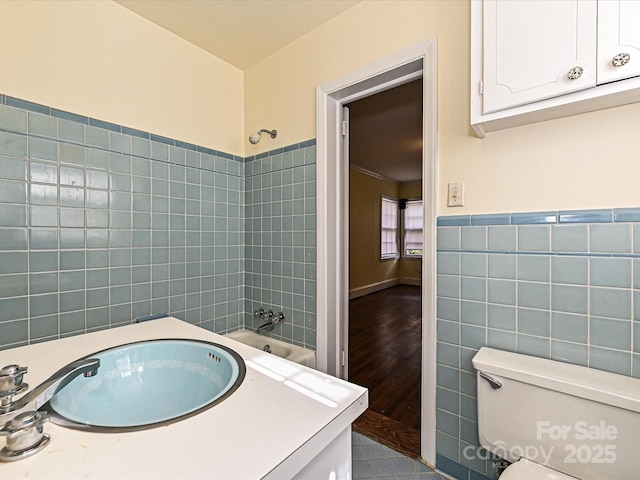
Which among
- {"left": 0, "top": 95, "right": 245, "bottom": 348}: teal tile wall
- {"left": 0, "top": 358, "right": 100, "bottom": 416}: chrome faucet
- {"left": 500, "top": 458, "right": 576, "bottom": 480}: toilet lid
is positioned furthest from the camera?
{"left": 0, "top": 95, "right": 245, "bottom": 348}: teal tile wall

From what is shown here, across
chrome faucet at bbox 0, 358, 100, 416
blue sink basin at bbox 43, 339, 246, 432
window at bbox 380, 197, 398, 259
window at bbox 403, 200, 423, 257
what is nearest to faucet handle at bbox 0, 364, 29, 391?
chrome faucet at bbox 0, 358, 100, 416

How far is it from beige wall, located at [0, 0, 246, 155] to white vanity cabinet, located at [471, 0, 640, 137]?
1661 millimetres

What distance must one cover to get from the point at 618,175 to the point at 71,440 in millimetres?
1742

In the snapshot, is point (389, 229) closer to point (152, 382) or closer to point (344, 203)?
point (344, 203)

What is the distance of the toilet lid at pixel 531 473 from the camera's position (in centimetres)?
95

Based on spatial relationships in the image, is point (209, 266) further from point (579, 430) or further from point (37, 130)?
point (579, 430)

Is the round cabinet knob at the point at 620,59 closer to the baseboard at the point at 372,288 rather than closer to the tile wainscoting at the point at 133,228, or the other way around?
the tile wainscoting at the point at 133,228

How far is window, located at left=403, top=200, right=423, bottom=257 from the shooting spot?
23.1 feet

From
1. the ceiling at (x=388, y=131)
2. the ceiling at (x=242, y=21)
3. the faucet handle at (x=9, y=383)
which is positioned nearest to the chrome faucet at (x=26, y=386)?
the faucet handle at (x=9, y=383)

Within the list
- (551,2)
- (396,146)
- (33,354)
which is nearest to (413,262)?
(396,146)

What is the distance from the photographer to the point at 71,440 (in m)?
0.62

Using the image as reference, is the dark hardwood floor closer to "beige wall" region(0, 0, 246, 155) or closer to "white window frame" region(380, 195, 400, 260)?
"white window frame" region(380, 195, 400, 260)

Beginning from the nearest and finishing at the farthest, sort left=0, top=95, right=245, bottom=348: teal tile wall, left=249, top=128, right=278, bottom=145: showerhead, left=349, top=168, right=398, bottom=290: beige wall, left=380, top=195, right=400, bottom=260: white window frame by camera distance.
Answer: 1. left=0, top=95, right=245, bottom=348: teal tile wall
2. left=249, top=128, right=278, bottom=145: showerhead
3. left=349, top=168, right=398, bottom=290: beige wall
4. left=380, top=195, right=400, bottom=260: white window frame

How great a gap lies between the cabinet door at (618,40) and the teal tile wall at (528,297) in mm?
453
